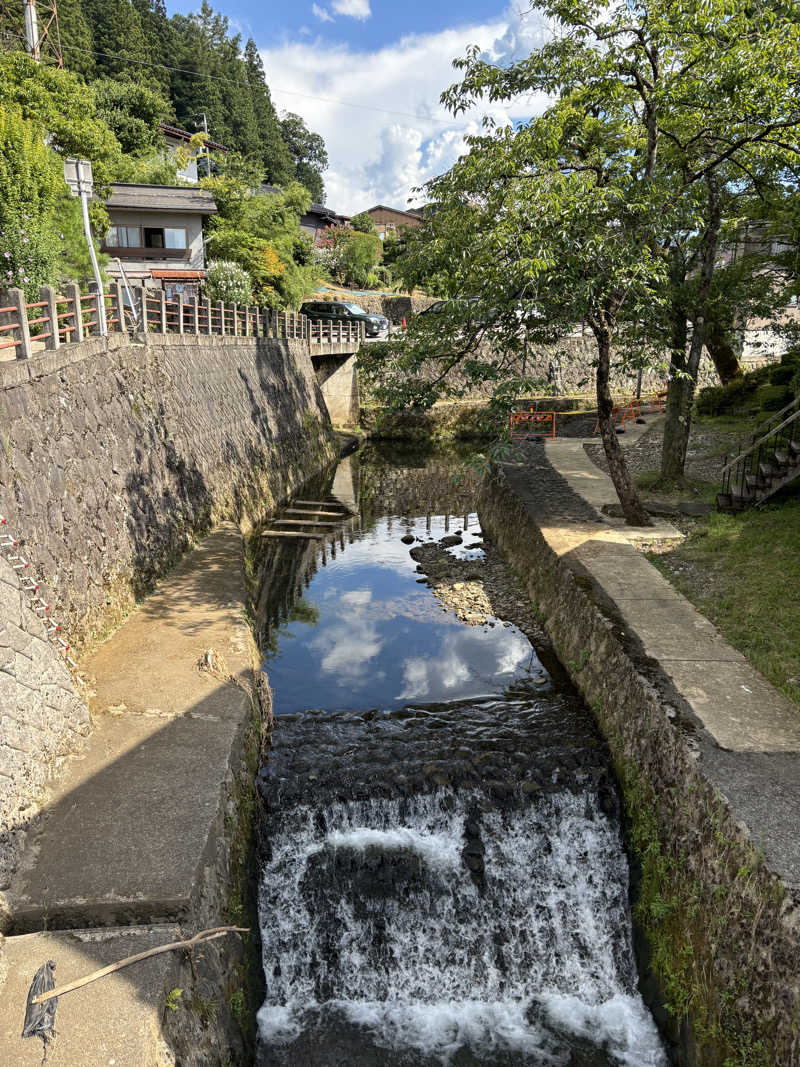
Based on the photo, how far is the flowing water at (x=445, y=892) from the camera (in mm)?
7582

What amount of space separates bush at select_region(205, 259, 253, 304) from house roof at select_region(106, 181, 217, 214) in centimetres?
493

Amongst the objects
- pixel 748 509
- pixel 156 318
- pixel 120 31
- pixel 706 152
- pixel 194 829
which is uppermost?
pixel 120 31

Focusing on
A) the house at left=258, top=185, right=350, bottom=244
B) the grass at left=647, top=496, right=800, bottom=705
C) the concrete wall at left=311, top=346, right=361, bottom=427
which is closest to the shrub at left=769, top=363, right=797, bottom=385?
the grass at left=647, top=496, right=800, bottom=705

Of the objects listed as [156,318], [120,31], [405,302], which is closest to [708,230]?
[156,318]

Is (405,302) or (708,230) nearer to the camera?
(708,230)

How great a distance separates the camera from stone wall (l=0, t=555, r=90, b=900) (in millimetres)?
6988

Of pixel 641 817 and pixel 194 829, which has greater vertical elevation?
pixel 194 829

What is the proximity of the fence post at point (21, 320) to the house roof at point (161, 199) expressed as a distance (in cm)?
2911

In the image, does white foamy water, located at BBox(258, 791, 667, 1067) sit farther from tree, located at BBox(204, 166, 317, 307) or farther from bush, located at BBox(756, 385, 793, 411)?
tree, located at BBox(204, 166, 317, 307)

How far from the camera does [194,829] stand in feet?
23.7

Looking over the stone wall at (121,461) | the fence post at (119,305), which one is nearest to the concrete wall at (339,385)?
the stone wall at (121,461)

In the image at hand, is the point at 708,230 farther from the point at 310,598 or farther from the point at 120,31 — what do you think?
the point at 120,31

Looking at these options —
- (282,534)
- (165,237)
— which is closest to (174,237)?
(165,237)

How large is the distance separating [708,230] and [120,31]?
63.6 meters
